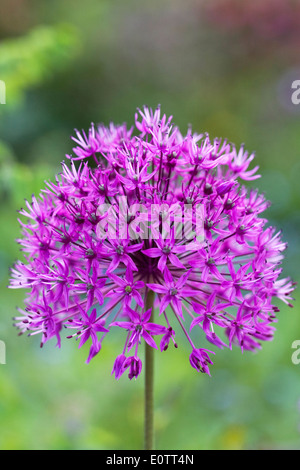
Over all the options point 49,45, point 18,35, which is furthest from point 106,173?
point 18,35

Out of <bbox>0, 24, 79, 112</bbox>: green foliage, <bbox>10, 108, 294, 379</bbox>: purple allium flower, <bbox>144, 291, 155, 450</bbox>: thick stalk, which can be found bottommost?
<bbox>144, 291, 155, 450</bbox>: thick stalk

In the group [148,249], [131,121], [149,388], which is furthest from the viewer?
[131,121]

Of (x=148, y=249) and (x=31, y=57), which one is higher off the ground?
(x=31, y=57)

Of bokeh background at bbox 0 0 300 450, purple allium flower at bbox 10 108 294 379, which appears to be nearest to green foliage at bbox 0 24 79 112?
→ bokeh background at bbox 0 0 300 450

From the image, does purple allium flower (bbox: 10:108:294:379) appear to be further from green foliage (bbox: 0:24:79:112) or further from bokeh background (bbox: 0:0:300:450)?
green foliage (bbox: 0:24:79:112)

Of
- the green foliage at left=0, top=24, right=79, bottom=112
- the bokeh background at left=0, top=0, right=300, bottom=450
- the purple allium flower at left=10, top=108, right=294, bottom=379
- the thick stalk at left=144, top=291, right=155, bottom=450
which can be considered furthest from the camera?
the bokeh background at left=0, top=0, right=300, bottom=450

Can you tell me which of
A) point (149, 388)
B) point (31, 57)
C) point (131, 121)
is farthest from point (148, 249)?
point (131, 121)

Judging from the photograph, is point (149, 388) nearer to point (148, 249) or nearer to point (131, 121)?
point (148, 249)
